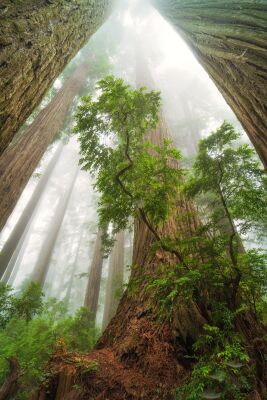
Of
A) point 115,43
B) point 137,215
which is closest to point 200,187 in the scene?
point 137,215

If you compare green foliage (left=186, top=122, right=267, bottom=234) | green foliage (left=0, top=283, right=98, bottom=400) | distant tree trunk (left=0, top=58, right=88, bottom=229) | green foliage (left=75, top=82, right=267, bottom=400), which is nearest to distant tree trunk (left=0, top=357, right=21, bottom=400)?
green foliage (left=0, top=283, right=98, bottom=400)

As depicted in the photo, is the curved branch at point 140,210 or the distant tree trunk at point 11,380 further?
the distant tree trunk at point 11,380

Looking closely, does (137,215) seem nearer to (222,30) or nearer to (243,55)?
(243,55)

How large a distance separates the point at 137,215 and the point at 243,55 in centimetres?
156

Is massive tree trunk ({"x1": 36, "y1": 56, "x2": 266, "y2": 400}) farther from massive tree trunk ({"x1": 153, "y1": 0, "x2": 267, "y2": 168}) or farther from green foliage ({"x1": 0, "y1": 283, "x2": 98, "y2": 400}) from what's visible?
green foliage ({"x1": 0, "y1": 283, "x2": 98, "y2": 400})

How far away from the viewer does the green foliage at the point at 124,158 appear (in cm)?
241

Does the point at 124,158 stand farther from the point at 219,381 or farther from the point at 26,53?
the point at 219,381

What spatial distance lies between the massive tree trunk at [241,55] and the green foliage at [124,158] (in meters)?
0.70

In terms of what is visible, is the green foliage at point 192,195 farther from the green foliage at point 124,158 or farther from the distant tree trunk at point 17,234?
the distant tree trunk at point 17,234

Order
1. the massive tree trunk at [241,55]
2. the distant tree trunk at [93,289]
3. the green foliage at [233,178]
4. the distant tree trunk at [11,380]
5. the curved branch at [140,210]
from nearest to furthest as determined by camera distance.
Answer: the massive tree trunk at [241,55] → the green foliage at [233,178] → the curved branch at [140,210] → the distant tree trunk at [11,380] → the distant tree trunk at [93,289]

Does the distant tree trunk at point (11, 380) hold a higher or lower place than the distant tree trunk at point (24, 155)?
lower

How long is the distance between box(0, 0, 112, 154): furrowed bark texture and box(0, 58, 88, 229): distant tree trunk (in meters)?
3.47

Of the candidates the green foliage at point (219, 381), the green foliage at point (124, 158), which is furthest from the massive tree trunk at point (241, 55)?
the green foliage at point (219, 381)

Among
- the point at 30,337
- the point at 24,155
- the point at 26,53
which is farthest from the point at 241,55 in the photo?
the point at 30,337
